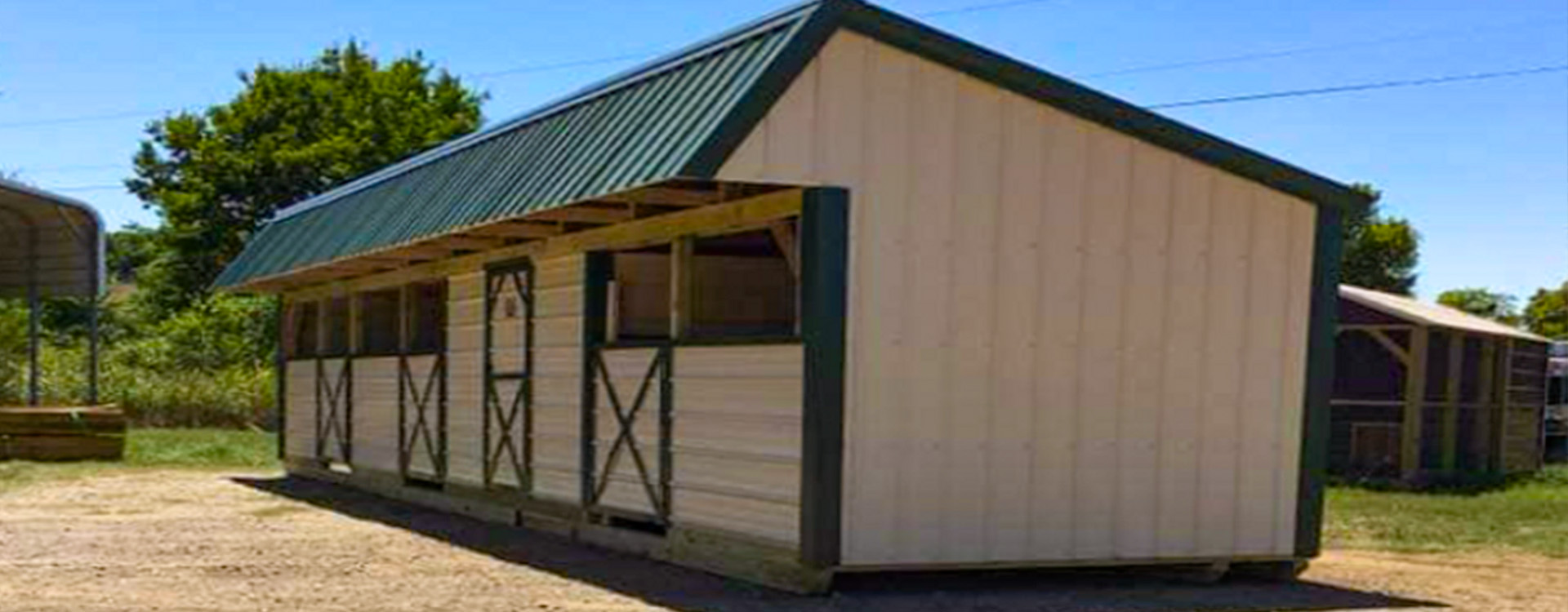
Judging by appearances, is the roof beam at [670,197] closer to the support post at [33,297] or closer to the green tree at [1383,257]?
the support post at [33,297]

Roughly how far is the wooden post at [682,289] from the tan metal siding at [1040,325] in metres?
1.55

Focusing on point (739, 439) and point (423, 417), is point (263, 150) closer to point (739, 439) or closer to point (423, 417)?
point (423, 417)

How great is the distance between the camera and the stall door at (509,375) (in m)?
12.5

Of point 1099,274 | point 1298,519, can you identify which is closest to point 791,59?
point 1099,274

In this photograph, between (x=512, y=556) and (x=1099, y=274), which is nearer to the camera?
(x=1099, y=274)

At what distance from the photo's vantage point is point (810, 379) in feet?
29.2

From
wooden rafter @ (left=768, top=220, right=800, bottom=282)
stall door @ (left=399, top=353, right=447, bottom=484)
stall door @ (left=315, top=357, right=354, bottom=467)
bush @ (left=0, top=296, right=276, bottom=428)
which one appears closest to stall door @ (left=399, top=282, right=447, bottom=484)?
stall door @ (left=399, top=353, right=447, bottom=484)

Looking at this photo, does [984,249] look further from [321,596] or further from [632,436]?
[321,596]

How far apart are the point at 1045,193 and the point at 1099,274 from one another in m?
0.60

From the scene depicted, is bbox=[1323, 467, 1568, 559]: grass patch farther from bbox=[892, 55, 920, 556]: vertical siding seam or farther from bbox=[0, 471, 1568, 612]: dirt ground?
bbox=[892, 55, 920, 556]: vertical siding seam

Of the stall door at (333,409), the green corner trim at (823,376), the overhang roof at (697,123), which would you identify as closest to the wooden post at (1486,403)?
the overhang roof at (697,123)

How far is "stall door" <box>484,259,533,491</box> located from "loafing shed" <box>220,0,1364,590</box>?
2.71 feet

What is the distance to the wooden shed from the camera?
20109 mm

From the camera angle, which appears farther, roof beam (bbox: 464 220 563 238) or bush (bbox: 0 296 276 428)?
bush (bbox: 0 296 276 428)
